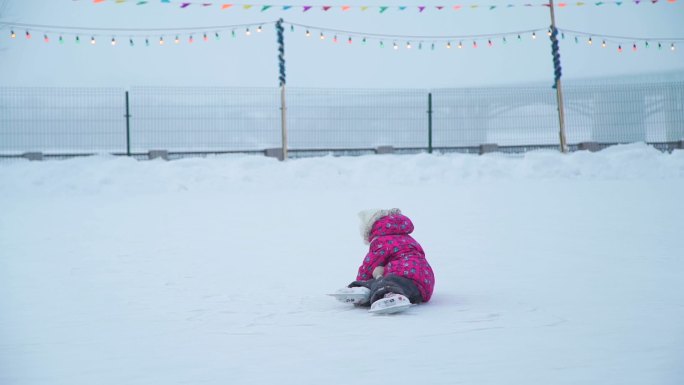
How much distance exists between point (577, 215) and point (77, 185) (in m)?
8.80

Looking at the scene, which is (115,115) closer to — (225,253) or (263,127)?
(263,127)

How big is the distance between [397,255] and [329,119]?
38.6ft

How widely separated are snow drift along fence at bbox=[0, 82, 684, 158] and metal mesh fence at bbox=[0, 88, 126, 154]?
0.02 m

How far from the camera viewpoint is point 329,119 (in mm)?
15727

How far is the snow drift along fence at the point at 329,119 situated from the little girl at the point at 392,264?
11276 millimetres

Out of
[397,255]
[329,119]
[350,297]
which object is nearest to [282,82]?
[329,119]

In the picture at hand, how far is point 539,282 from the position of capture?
15.4 ft

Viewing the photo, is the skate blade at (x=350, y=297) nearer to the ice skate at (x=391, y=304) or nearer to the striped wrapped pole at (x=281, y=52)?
the ice skate at (x=391, y=304)

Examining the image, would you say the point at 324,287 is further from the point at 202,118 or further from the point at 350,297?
the point at 202,118

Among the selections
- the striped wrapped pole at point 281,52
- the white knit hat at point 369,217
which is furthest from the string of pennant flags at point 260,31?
the white knit hat at point 369,217

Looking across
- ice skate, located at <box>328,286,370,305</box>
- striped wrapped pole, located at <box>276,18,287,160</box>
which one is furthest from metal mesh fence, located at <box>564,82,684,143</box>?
ice skate, located at <box>328,286,370,305</box>

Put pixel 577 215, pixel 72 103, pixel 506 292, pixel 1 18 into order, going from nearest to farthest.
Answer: pixel 506 292
pixel 577 215
pixel 1 18
pixel 72 103

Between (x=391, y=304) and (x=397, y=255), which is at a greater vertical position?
(x=397, y=255)

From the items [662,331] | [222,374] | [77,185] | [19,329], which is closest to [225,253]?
[19,329]
